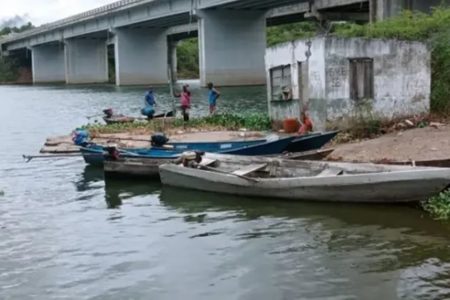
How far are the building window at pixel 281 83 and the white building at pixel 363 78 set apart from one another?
1.17 meters

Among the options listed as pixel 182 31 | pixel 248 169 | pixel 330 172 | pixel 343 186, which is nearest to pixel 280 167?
pixel 248 169

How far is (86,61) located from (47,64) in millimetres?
17565

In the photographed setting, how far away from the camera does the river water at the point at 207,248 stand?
891 centimetres

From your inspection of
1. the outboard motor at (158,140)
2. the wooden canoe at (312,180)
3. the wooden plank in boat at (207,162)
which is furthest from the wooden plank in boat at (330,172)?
the outboard motor at (158,140)

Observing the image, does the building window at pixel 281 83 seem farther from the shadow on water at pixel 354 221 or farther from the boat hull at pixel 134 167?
the shadow on water at pixel 354 221

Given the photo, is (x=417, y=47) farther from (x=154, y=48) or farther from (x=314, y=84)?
(x=154, y=48)

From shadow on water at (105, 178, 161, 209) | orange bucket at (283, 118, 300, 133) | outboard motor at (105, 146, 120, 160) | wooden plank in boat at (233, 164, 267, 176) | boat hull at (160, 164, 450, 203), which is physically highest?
orange bucket at (283, 118, 300, 133)

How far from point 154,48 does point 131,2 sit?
14128mm

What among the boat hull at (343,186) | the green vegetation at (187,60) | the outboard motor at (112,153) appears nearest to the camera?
the boat hull at (343,186)

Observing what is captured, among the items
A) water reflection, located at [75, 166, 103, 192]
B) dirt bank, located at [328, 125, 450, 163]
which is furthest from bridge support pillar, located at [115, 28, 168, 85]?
dirt bank, located at [328, 125, 450, 163]

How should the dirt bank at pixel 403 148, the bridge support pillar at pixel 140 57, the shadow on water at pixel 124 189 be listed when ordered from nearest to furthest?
the dirt bank at pixel 403 148 < the shadow on water at pixel 124 189 < the bridge support pillar at pixel 140 57

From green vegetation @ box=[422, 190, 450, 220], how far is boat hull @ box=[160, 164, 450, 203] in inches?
5.4

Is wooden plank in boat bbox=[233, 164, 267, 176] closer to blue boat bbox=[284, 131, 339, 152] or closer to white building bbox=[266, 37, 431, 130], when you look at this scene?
blue boat bbox=[284, 131, 339, 152]

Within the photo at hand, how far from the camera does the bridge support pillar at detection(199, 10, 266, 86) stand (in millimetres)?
66875
